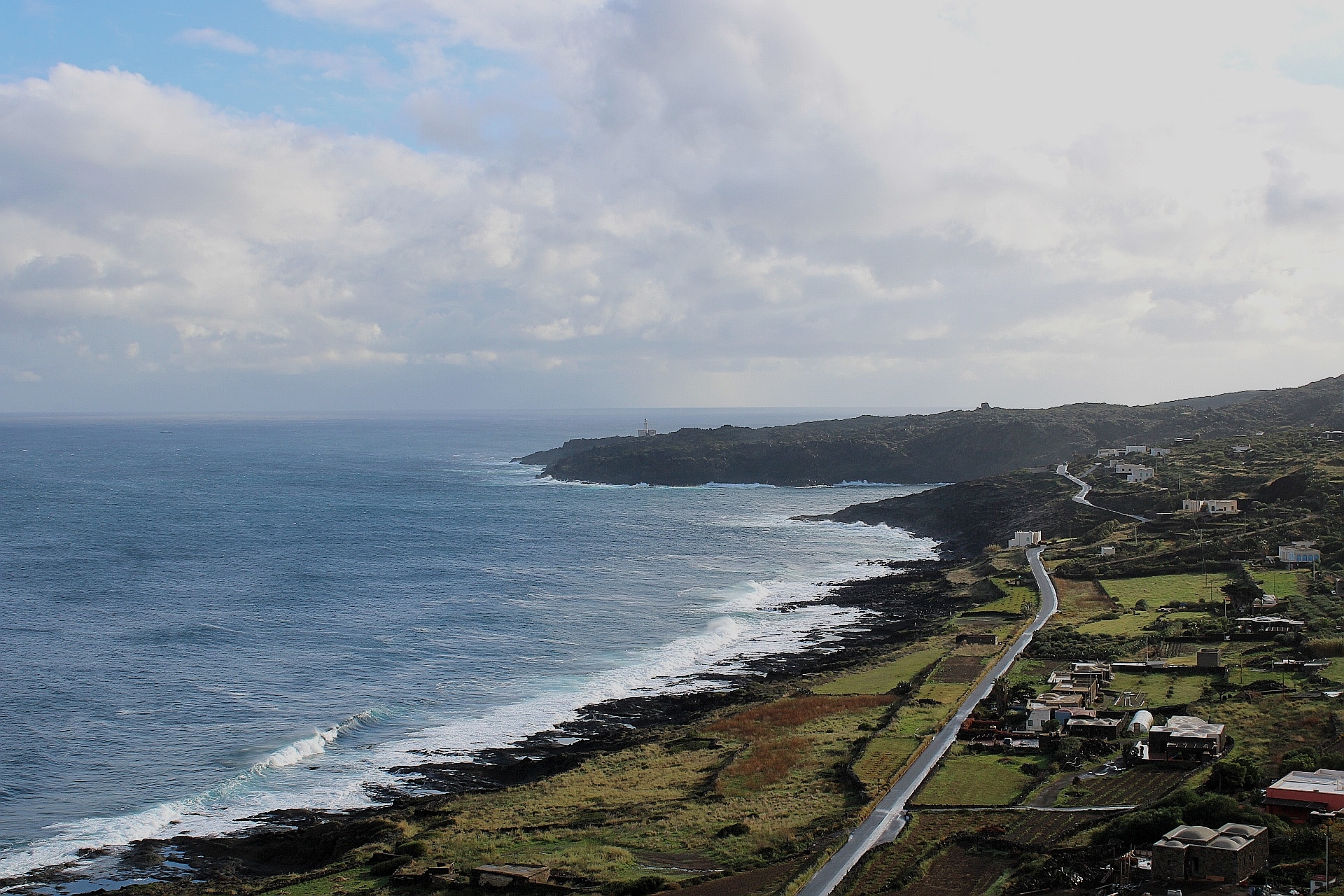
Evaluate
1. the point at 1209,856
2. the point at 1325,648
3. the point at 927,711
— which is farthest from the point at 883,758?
the point at 1325,648

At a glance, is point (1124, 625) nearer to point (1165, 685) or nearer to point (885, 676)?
point (1165, 685)

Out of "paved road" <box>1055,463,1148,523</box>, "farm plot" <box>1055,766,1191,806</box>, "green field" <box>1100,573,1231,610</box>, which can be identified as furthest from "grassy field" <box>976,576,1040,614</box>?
"farm plot" <box>1055,766,1191,806</box>

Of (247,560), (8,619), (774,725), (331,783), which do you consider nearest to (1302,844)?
(774,725)

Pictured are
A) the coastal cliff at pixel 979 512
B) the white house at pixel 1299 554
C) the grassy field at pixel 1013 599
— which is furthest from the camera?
the coastal cliff at pixel 979 512

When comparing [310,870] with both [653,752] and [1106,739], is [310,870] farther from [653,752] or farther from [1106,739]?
[1106,739]

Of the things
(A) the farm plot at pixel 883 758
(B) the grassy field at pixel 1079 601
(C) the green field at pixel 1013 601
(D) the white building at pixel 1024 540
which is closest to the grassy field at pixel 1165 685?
(A) the farm plot at pixel 883 758

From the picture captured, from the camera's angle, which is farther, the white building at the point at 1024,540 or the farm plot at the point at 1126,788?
the white building at the point at 1024,540

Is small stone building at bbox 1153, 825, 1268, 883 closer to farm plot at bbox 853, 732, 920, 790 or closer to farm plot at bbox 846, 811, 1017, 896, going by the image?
farm plot at bbox 846, 811, 1017, 896

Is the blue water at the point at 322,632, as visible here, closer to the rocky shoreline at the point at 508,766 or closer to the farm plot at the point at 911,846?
the rocky shoreline at the point at 508,766
